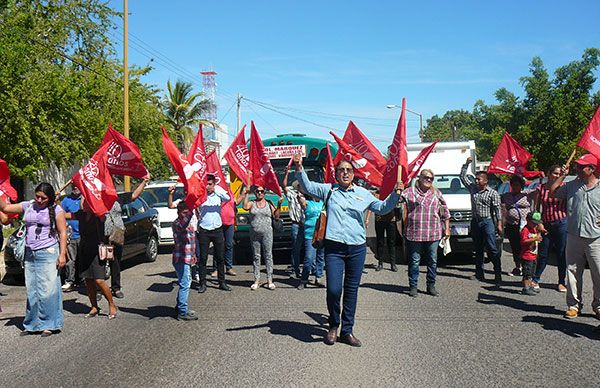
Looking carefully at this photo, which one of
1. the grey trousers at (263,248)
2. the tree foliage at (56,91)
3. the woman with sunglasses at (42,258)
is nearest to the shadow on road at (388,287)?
the grey trousers at (263,248)

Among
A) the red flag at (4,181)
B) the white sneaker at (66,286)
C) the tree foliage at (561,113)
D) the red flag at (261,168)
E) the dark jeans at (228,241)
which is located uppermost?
the tree foliage at (561,113)

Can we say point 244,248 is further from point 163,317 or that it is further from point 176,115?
point 176,115

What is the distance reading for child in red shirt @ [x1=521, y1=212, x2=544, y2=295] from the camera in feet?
29.6

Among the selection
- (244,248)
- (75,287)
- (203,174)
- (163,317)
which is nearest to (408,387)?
(163,317)

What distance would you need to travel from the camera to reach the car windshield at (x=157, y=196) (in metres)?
15.7

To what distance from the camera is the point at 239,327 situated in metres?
7.12

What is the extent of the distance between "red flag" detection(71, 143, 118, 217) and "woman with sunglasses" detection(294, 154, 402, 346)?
9.51 feet

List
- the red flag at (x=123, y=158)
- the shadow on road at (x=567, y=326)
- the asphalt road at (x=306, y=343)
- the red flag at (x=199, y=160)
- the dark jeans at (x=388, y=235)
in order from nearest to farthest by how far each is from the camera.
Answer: the asphalt road at (x=306, y=343) < the shadow on road at (x=567, y=326) < the red flag at (x=199, y=160) < the red flag at (x=123, y=158) < the dark jeans at (x=388, y=235)

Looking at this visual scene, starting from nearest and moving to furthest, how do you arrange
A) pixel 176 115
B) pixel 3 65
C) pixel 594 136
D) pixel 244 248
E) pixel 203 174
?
pixel 594 136, pixel 203 174, pixel 244 248, pixel 3 65, pixel 176 115

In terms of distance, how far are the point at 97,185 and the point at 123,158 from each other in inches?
36.4

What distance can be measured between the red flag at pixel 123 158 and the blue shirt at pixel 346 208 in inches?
125

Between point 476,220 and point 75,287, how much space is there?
22.7 feet

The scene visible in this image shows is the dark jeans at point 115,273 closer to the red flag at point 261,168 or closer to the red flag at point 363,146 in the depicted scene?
the red flag at point 261,168

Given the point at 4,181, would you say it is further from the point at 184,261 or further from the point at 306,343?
the point at 306,343
